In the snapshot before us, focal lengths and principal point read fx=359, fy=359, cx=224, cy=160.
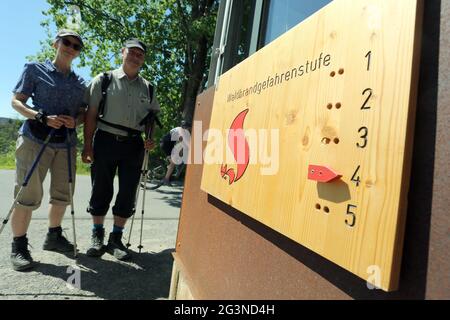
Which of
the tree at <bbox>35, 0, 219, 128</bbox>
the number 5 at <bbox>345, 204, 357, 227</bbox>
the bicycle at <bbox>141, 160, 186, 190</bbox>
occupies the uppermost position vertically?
the tree at <bbox>35, 0, 219, 128</bbox>

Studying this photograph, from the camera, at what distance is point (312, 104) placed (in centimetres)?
132

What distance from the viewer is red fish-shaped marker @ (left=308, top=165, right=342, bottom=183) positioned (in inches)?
44.8

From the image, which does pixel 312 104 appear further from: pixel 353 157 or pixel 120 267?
pixel 120 267

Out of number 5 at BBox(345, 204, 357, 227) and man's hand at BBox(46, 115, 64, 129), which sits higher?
man's hand at BBox(46, 115, 64, 129)

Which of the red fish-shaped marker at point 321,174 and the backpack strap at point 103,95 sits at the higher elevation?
the backpack strap at point 103,95

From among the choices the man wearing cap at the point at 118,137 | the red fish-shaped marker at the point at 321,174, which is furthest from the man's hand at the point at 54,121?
the red fish-shaped marker at the point at 321,174

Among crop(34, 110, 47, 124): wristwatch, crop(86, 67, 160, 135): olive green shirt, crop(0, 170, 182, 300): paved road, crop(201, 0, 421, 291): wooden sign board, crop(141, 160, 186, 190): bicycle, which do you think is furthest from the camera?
crop(141, 160, 186, 190): bicycle

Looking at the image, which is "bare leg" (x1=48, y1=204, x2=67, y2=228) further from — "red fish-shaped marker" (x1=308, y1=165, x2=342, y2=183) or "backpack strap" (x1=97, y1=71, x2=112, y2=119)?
"red fish-shaped marker" (x1=308, y1=165, x2=342, y2=183)

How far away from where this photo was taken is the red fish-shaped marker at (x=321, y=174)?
3.73 ft

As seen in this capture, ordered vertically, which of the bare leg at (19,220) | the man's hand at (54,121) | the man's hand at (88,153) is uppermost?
the man's hand at (54,121)

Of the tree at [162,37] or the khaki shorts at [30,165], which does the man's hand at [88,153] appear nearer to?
the khaki shorts at [30,165]

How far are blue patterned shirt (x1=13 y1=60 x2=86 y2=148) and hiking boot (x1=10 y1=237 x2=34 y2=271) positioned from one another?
36.6 inches

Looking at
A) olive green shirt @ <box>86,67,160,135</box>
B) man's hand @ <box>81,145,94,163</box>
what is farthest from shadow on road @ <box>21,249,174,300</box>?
olive green shirt @ <box>86,67,160,135</box>

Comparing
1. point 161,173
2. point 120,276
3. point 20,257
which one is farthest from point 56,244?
point 161,173
